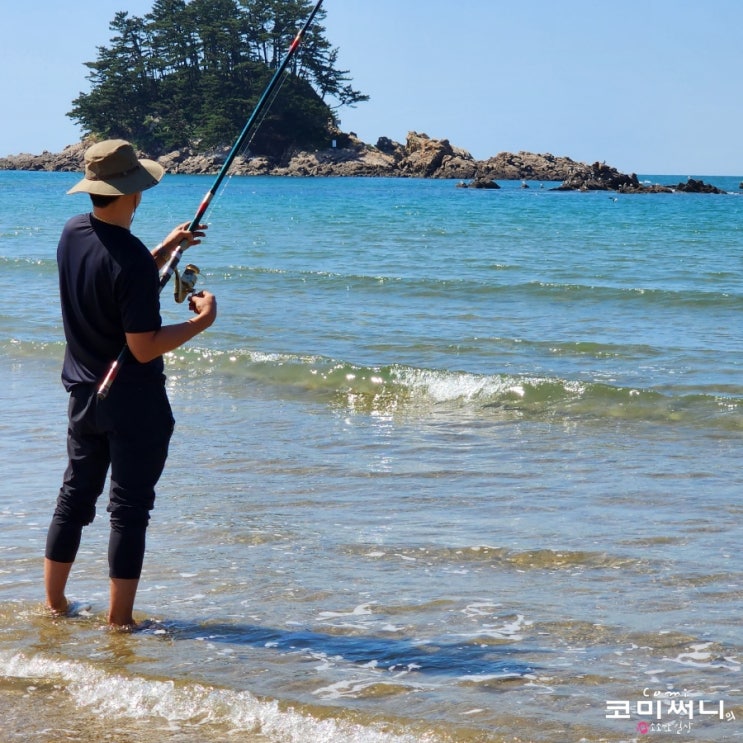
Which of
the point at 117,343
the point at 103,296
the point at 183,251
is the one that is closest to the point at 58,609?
the point at 117,343

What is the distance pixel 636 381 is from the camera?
9008 mm

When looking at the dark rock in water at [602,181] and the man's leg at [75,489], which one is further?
the dark rock in water at [602,181]

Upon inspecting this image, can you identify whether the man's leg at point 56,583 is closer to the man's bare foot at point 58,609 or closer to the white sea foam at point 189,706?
the man's bare foot at point 58,609

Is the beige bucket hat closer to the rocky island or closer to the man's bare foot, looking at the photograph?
the man's bare foot

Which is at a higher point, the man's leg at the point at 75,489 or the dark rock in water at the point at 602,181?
the dark rock in water at the point at 602,181

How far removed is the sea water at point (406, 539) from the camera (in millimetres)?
3324

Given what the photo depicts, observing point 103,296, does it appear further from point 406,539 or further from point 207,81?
point 207,81

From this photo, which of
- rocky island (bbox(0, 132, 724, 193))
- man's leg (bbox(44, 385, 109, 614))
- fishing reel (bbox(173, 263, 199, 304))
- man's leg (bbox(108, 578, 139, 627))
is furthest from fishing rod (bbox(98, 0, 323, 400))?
rocky island (bbox(0, 132, 724, 193))

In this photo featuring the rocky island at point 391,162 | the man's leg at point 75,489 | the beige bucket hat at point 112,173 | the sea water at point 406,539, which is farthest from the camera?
the rocky island at point 391,162

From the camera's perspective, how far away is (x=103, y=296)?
11.3 ft

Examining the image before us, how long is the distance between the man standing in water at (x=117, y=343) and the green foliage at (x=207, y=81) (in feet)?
260

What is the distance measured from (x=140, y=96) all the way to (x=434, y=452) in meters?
89.8

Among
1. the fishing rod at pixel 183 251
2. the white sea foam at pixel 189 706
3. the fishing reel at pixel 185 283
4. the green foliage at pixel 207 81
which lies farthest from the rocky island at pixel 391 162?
the white sea foam at pixel 189 706

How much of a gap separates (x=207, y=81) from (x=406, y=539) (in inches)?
3310
